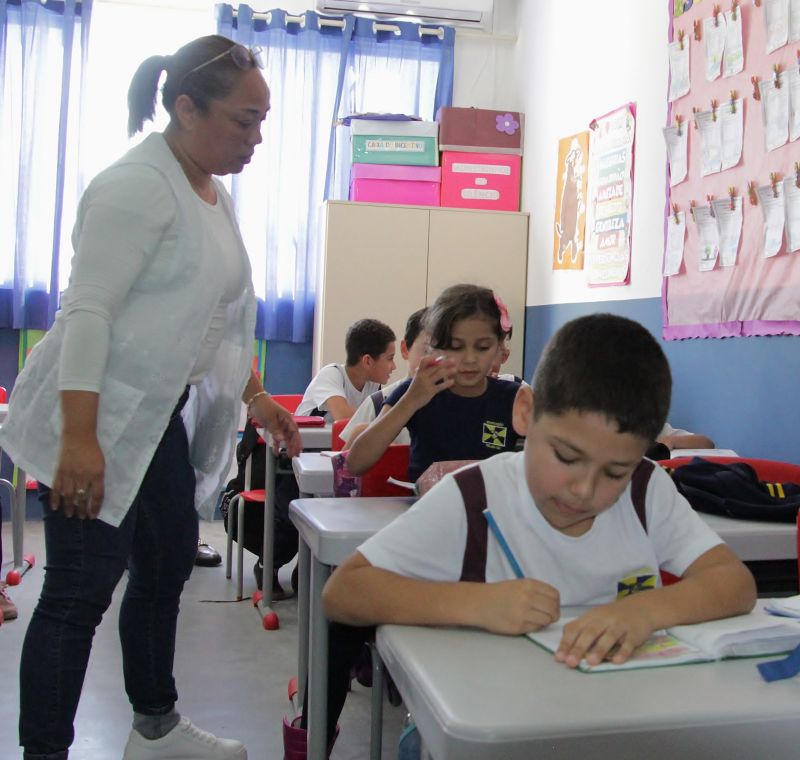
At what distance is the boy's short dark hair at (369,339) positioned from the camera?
356cm

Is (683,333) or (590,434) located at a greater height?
(683,333)

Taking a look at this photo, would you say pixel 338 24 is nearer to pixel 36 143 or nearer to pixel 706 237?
pixel 36 143

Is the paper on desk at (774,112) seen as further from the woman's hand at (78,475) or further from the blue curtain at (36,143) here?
the blue curtain at (36,143)

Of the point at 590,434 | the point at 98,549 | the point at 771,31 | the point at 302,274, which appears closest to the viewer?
the point at 590,434

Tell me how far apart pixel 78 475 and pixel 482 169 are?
352 centimetres

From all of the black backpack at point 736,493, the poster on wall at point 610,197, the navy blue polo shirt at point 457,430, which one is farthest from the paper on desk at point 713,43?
the black backpack at point 736,493

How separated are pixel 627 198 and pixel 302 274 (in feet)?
6.04

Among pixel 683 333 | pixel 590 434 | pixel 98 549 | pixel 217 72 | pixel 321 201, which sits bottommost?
pixel 98 549

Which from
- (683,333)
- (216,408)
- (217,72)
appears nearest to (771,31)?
(683,333)

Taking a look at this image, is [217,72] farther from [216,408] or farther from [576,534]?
[576,534]

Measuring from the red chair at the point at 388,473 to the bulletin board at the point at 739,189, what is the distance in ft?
3.90

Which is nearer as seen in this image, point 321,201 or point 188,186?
point 188,186

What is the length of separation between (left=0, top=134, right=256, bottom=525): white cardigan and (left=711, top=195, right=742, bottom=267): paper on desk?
5.67 feet

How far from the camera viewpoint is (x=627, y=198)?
11.4 feet
